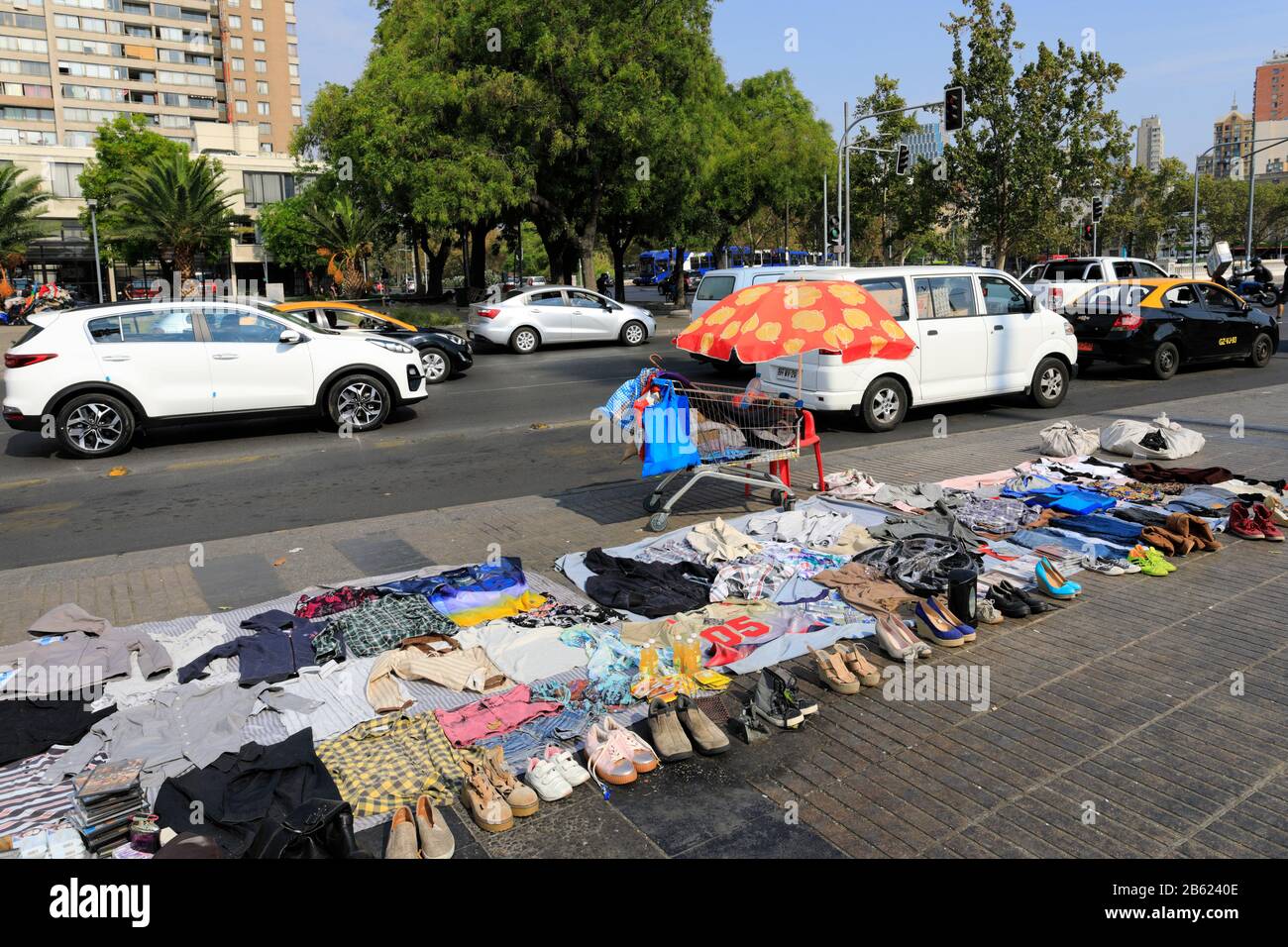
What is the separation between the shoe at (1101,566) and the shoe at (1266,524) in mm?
1420

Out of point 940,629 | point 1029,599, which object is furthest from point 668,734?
point 1029,599

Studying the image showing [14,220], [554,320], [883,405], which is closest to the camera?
[883,405]

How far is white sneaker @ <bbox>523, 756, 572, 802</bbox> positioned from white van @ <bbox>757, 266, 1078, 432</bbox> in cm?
796

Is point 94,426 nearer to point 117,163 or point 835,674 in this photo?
point 835,674

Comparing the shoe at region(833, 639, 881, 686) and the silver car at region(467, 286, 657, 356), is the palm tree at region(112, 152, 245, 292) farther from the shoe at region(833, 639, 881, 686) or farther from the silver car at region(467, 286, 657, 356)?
the shoe at region(833, 639, 881, 686)

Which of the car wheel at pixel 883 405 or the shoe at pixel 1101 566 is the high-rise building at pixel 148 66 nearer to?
the car wheel at pixel 883 405

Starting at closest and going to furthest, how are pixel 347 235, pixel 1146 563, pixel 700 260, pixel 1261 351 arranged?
1. pixel 1146 563
2. pixel 1261 351
3. pixel 347 235
4. pixel 700 260

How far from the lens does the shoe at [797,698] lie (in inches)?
186

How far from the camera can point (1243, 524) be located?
290 inches

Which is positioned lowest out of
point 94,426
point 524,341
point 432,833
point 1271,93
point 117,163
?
point 432,833

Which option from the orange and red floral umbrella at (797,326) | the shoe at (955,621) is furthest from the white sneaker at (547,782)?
the orange and red floral umbrella at (797,326)

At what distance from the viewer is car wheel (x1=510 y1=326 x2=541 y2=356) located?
2367 cm

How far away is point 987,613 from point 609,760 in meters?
2.76

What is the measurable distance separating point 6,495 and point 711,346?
7.39m
